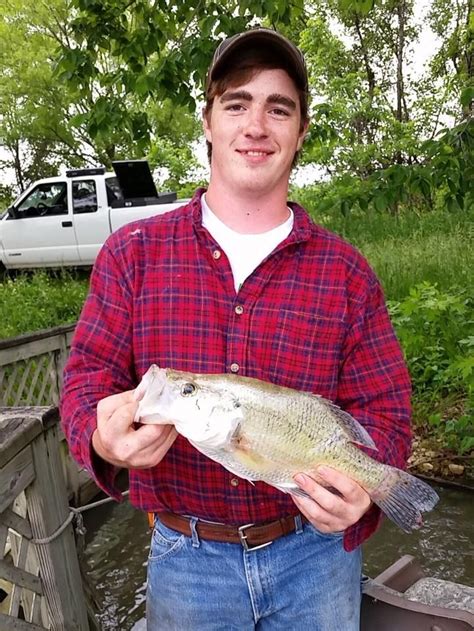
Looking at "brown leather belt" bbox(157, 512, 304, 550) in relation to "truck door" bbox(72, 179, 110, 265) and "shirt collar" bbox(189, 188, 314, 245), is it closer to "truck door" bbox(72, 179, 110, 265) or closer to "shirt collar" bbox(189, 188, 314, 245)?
"shirt collar" bbox(189, 188, 314, 245)

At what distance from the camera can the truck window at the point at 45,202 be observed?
40.6 ft

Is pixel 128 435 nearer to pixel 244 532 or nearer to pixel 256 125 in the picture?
pixel 244 532

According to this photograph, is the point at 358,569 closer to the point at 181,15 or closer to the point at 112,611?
the point at 112,611

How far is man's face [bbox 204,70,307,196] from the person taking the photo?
5.65ft

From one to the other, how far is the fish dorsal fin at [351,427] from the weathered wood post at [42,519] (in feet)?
3.43

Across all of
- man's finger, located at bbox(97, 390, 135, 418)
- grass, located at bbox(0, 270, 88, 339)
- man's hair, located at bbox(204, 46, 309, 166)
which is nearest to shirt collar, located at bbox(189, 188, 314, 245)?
man's hair, located at bbox(204, 46, 309, 166)

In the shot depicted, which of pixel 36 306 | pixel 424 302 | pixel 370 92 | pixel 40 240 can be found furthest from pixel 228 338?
pixel 370 92

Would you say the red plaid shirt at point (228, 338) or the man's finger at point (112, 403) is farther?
the red plaid shirt at point (228, 338)

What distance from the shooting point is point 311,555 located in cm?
173

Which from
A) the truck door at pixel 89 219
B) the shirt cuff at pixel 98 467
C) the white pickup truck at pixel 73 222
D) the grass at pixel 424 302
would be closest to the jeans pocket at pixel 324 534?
the shirt cuff at pixel 98 467

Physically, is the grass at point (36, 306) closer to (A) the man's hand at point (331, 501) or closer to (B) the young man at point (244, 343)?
(B) the young man at point (244, 343)

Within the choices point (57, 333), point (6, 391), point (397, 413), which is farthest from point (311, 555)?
point (57, 333)

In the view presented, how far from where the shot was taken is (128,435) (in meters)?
1.41

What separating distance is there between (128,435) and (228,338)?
43 centimetres
